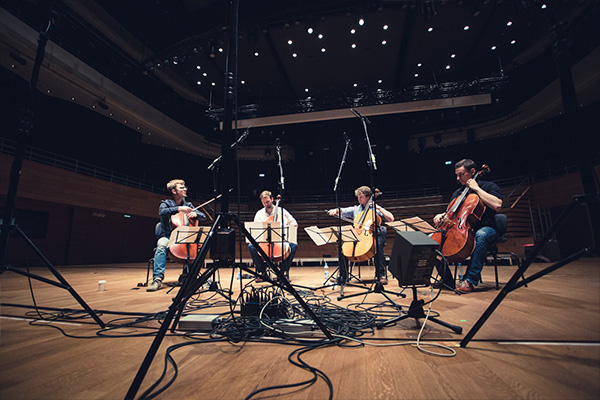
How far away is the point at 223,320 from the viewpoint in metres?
1.62

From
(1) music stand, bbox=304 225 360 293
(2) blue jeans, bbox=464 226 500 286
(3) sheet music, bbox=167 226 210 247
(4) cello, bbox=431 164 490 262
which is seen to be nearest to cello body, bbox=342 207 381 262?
(1) music stand, bbox=304 225 360 293

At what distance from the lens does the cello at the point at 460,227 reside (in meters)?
2.60

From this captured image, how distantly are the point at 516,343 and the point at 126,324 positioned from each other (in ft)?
6.96

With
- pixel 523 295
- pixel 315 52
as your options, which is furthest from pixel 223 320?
pixel 315 52

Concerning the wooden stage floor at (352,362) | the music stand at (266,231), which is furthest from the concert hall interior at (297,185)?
the music stand at (266,231)

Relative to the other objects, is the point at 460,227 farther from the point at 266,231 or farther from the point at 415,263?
the point at 266,231

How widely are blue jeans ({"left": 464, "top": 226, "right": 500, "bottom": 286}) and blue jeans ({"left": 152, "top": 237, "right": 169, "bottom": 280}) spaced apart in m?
3.64

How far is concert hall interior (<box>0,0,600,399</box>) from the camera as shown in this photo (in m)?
1.04

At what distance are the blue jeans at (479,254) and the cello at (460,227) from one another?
21 cm

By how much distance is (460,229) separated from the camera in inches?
104

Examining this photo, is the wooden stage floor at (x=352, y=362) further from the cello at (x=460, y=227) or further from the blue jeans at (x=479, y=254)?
the blue jeans at (x=479, y=254)

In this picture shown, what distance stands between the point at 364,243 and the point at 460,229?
1.05 meters

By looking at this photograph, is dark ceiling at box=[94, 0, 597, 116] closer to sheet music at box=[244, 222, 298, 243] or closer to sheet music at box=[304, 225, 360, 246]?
sheet music at box=[244, 222, 298, 243]

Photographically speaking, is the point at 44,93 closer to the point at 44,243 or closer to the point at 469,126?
the point at 44,243
